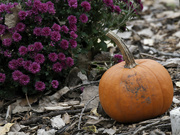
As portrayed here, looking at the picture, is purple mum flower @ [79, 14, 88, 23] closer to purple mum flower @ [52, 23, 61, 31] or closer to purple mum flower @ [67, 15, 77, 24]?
purple mum flower @ [67, 15, 77, 24]

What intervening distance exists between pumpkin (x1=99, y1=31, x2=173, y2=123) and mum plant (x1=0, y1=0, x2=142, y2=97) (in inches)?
31.3

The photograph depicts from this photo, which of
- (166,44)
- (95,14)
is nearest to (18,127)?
(95,14)

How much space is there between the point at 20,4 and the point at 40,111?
121 cm

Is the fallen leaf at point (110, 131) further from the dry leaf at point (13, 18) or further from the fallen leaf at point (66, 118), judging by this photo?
the dry leaf at point (13, 18)

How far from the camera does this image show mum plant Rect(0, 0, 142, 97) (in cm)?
316

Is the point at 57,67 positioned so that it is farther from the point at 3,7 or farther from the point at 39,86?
the point at 3,7

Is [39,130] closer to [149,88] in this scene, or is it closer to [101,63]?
[149,88]

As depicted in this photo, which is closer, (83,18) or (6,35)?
(6,35)

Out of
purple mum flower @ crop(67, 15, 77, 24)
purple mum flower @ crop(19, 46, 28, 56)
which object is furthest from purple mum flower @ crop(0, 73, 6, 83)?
purple mum flower @ crop(67, 15, 77, 24)

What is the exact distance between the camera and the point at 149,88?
2.51 meters

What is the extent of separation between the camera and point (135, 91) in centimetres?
250

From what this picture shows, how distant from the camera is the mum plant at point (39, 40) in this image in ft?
10.4

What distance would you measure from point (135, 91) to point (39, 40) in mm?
1330

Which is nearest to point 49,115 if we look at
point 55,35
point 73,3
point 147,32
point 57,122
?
point 57,122
